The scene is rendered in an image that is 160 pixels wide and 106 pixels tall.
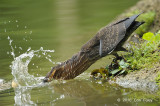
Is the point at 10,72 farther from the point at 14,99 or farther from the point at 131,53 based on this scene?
the point at 131,53

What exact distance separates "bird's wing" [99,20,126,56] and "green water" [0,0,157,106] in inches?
24.3

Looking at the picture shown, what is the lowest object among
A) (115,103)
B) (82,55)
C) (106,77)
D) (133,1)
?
(115,103)

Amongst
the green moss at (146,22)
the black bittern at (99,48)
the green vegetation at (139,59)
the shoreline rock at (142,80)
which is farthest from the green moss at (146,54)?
the green moss at (146,22)

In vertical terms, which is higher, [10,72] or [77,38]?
[77,38]

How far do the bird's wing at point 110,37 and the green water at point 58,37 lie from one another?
62cm

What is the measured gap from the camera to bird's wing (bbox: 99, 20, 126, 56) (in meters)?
6.76

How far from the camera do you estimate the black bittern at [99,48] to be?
22.3ft

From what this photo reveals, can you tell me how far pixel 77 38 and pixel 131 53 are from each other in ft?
14.7

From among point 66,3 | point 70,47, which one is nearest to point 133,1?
point 66,3

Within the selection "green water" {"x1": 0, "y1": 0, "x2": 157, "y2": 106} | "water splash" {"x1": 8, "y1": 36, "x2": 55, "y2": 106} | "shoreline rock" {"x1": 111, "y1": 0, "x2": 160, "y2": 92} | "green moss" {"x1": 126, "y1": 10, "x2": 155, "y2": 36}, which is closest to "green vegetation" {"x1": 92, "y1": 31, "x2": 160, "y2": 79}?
"shoreline rock" {"x1": 111, "y1": 0, "x2": 160, "y2": 92}

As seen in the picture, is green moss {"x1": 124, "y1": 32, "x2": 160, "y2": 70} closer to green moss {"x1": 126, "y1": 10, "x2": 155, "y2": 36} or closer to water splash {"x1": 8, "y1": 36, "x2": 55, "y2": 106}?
water splash {"x1": 8, "y1": 36, "x2": 55, "y2": 106}

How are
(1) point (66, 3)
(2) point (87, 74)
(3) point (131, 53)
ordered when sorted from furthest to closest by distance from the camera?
(1) point (66, 3)
(2) point (87, 74)
(3) point (131, 53)

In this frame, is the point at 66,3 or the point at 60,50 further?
the point at 66,3

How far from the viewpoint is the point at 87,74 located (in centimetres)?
743
